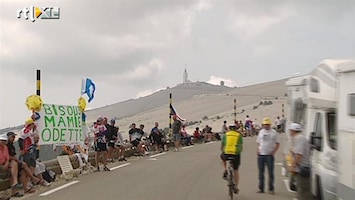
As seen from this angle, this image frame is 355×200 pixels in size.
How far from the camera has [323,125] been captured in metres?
11.1

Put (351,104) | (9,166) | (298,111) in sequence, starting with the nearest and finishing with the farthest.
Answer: (351,104) < (9,166) < (298,111)

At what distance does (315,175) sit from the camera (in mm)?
11391

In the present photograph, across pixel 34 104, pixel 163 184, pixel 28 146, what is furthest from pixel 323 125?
pixel 34 104

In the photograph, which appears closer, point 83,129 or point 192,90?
point 83,129

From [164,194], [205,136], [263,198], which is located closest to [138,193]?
[164,194]

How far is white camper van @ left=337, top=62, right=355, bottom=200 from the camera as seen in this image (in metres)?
8.48

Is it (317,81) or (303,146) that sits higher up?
(317,81)

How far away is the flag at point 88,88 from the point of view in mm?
21703

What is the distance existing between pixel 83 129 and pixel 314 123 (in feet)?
35.0

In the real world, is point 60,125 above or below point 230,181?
above

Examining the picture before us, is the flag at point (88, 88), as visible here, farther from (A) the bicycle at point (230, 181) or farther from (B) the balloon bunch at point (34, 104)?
(A) the bicycle at point (230, 181)

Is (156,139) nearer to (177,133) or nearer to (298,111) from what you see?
(177,133)

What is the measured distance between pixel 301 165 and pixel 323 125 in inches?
35.7

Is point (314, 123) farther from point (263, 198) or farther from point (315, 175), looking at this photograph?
point (263, 198)
